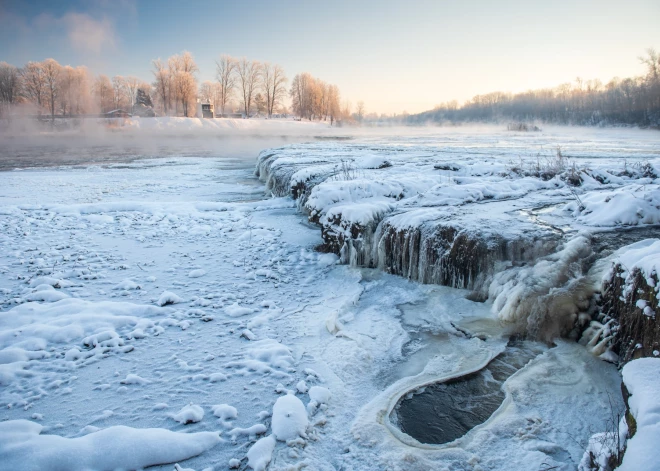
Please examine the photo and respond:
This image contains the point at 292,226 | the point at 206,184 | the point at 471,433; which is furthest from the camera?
the point at 206,184

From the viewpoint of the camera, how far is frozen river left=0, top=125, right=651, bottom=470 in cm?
312

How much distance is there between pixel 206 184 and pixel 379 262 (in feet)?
36.4

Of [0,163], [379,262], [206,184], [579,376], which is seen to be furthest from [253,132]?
[579,376]

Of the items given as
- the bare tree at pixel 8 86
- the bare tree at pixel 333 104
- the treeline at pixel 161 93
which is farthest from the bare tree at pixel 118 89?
the bare tree at pixel 333 104

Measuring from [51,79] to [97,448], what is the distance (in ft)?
243

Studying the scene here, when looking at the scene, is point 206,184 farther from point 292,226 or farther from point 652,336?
point 652,336

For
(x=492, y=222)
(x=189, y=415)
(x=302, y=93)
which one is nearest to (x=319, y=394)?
(x=189, y=415)

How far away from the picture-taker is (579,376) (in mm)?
3893

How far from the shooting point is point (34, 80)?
59188mm

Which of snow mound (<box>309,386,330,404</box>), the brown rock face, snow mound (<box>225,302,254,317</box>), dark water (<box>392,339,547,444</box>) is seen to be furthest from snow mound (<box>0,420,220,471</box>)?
the brown rock face

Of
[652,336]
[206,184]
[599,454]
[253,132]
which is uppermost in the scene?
[253,132]

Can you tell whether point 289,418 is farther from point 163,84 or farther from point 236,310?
point 163,84

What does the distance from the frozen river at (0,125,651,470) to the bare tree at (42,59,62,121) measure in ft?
217

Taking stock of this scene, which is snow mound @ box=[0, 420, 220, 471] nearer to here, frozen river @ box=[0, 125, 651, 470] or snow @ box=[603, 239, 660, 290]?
frozen river @ box=[0, 125, 651, 470]
